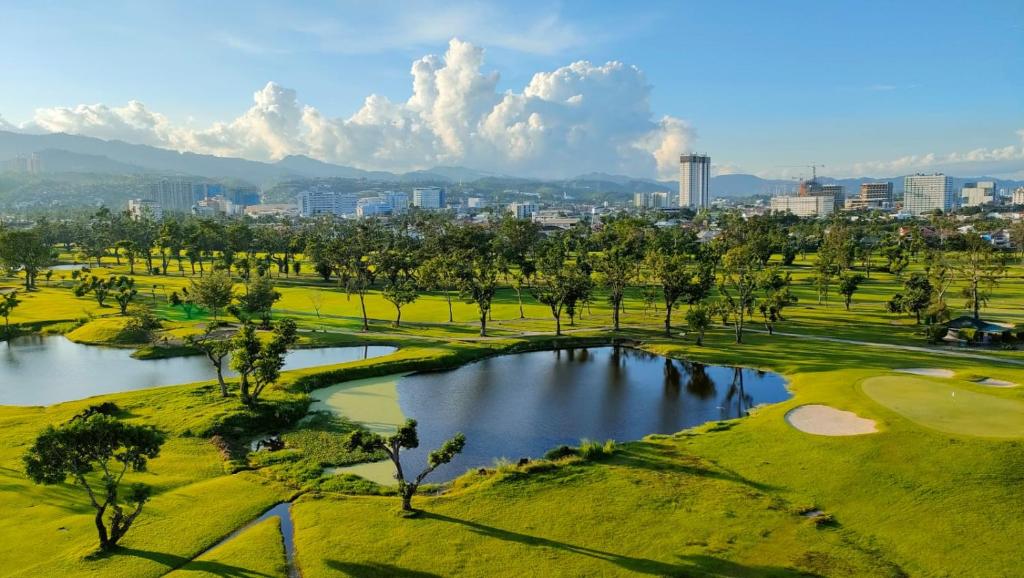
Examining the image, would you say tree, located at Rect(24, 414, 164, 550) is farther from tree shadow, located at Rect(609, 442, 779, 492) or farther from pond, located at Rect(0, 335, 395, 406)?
pond, located at Rect(0, 335, 395, 406)

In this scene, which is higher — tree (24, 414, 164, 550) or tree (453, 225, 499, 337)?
tree (453, 225, 499, 337)

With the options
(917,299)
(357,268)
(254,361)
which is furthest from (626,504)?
(357,268)

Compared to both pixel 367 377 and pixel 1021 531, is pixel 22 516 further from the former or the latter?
pixel 1021 531

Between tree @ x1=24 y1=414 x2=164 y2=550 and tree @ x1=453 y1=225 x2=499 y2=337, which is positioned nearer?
tree @ x1=24 y1=414 x2=164 y2=550

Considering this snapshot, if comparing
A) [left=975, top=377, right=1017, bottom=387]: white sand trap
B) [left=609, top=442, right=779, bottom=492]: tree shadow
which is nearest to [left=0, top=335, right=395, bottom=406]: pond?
[left=609, top=442, right=779, bottom=492]: tree shadow

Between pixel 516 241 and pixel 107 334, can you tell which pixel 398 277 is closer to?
pixel 516 241

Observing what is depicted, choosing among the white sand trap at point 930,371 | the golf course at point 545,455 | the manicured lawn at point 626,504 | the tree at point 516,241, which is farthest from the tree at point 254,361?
the tree at point 516,241

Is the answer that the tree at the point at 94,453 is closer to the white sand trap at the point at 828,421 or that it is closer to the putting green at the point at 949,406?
the white sand trap at the point at 828,421

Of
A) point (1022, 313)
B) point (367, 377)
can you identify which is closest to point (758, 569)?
point (367, 377)
